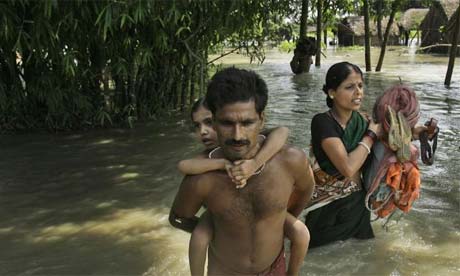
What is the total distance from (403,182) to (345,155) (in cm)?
41

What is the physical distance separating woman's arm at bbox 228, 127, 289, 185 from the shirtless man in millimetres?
36

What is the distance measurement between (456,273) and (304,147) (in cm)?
306

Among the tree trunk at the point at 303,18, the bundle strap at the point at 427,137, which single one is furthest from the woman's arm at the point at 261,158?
the tree trunk at the point at 303,18

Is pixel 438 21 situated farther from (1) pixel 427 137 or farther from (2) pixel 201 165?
(2) pixel 201 165

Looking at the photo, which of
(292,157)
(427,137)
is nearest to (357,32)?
(427,137)

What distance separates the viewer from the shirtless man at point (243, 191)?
175cm

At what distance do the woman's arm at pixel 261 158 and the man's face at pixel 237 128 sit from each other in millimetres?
45

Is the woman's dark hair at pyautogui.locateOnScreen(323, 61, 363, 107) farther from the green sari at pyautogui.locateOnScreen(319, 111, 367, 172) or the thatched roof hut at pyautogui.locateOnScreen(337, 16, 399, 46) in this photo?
the thatched roof hut at pyautogui.locateOnScreen(337, 16, 399, 46)

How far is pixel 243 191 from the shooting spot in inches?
74.0

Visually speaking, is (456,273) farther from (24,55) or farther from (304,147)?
(24,55)

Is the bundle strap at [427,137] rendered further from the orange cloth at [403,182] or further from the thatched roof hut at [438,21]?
the thatched roof hut at [438,21]

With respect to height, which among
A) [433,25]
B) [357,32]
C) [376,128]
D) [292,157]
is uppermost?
[292,157]

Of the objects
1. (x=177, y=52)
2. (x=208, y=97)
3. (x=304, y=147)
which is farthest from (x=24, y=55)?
(x=208, y=97)

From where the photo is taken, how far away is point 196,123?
2.34 metres
